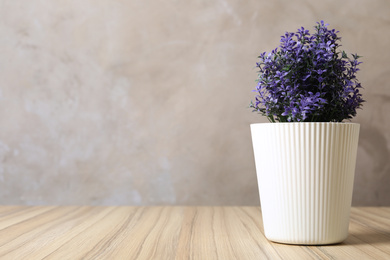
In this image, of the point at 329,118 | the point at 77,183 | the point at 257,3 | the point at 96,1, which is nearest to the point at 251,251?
the point at 329,118

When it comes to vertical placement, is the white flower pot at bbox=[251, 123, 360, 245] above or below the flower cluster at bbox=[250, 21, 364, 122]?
below

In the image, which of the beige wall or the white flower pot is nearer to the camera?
the white flower pot

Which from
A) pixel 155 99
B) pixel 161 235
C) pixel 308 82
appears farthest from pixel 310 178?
pixel 155 99

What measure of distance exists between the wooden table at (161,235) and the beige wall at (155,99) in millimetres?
116

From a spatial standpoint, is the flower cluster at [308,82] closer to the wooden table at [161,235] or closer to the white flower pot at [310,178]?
the white flower pot at [310,178]

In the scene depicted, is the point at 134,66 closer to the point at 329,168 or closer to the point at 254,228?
the point at 254,228

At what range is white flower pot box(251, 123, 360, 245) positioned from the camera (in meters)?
0.85

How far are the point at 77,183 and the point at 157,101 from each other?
16.0 inches

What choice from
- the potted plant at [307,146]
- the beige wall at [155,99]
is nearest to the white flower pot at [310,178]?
the potted plant at [307,146]

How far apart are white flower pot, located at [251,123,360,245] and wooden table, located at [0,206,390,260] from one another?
0.04m

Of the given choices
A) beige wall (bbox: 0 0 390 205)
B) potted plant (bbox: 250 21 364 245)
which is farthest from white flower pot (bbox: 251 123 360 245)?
beige wall (bbox: 0 0 390 205)

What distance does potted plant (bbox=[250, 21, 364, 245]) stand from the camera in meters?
0.85

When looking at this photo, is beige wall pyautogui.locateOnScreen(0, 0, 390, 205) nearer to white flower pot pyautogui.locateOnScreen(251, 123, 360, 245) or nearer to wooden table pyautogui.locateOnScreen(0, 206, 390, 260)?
wooden table pyautogui.locateOnScreen(0, 206, 390, 260)

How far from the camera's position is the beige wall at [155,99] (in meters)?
1.45
